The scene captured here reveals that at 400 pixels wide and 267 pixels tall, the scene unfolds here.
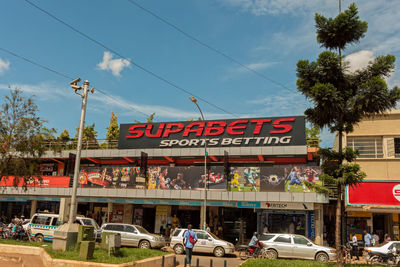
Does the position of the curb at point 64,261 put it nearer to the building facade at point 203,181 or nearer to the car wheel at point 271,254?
the car wheel at point 271,254

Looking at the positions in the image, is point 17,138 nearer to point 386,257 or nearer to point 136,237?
point 136,237

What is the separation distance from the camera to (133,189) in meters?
28.9

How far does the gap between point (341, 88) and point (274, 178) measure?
43.8ft

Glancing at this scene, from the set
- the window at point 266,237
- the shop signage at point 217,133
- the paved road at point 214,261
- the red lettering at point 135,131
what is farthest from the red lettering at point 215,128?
the paved road at point 214,261

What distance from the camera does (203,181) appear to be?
89.7ft

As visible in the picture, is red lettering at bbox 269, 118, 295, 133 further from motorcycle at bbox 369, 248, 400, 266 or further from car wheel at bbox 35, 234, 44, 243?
car wheel at bbox 35, 234, 44, 243

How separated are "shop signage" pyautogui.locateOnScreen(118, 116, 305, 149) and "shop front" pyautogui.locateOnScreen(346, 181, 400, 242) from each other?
5.72 metres

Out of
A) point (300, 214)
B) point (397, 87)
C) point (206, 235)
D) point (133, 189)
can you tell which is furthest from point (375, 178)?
point (133, 189)

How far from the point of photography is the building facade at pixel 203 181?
25922mm

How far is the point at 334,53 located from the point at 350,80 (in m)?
1.31

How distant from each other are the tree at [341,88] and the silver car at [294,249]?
739 cm

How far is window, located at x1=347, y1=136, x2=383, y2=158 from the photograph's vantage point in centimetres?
2839

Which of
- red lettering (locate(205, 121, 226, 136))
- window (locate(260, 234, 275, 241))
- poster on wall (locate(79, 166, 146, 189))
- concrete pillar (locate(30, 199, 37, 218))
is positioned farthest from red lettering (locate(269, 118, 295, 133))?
concrete pillar (locate(30, 199, 37, 218))

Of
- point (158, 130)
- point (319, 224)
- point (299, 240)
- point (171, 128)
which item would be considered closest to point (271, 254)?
point (299, 240)
